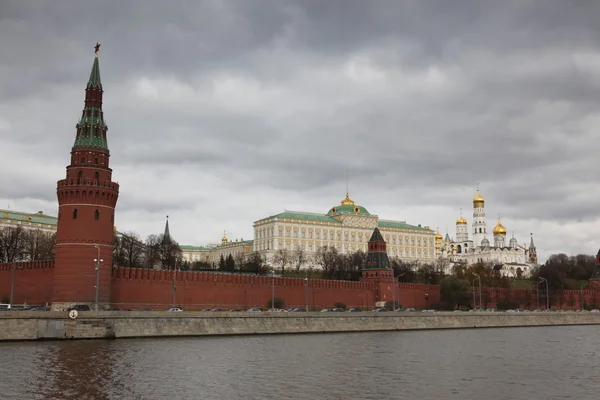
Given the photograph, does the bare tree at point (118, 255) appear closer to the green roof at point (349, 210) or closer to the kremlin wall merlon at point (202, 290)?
the kremlin wall merlon at point (202, 290)

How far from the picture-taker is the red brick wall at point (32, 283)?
192 feet

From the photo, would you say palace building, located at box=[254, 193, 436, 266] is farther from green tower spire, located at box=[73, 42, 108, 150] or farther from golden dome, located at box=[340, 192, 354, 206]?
green tower spire, located at box=[73, 42, 108, 150]

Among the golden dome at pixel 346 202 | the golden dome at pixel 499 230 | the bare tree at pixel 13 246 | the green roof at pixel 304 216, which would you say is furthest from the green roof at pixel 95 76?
the golden dome at pixel 499 230

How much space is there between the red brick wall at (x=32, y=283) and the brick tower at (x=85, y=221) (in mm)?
3887

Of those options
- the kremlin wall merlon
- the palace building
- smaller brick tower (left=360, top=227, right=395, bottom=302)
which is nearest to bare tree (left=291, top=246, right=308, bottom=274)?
the palace building

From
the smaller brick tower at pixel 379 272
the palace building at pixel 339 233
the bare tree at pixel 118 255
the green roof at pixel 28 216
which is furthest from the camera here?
the palace building at pixel 339 233

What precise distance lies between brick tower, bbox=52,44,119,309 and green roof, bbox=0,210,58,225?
68.3 m

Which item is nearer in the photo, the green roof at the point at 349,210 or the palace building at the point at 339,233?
the palace building at the point at 339,233

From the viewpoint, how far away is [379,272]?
83.1 metres

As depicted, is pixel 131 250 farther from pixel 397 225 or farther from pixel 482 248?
pixel 482 248

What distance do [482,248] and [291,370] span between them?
153650 mm

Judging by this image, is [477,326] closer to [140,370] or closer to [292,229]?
[140,370]

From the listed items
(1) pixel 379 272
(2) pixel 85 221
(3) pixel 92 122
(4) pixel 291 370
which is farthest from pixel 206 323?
(1) pixel 379 272

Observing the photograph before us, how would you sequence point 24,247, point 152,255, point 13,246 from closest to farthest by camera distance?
point 13,246
point 24,247
point 152,255
